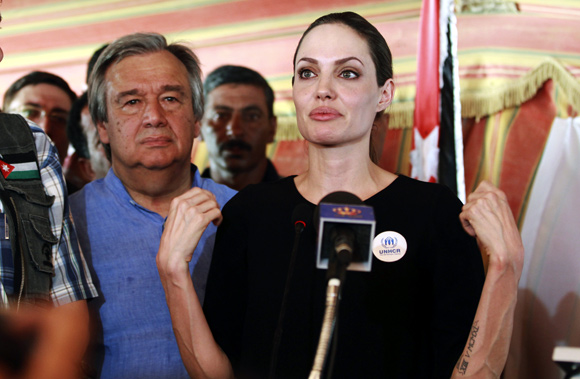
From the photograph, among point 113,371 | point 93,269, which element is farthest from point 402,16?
point 113,371

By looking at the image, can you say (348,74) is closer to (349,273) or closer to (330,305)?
(349,273)

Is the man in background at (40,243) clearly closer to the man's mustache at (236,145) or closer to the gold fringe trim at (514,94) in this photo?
the man's mustache at (236,145)

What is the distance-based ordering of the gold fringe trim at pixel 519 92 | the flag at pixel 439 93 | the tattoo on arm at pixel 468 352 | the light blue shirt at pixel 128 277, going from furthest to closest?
the flag at pixel 439 93 < the gold fringe trim at pixel 519 92 < the light blue shirt at pixel 128 277 < the tattoo on arm at pixel 468 352

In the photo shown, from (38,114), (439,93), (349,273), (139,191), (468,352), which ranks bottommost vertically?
(468,352)

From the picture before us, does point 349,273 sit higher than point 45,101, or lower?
lower

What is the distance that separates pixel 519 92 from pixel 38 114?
2276 millimetres

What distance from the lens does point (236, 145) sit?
3.25 meters

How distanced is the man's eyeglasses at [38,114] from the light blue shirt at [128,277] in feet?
3.81

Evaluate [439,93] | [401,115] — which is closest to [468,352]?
[439,93]

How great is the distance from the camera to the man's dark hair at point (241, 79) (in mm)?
3283

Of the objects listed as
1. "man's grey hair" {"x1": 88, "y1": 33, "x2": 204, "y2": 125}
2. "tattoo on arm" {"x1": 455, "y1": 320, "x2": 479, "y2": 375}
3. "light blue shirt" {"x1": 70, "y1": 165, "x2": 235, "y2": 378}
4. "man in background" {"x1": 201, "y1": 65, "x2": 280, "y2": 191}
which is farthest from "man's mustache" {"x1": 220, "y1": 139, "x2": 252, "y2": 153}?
"tattoo on arm" {"x1": 455, "y1": 320, "x2": 479, "y2": 375}

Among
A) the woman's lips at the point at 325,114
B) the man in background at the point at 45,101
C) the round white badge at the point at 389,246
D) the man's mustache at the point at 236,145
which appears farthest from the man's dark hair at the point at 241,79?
the round white badge at the point at 389,246

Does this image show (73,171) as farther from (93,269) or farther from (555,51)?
(555,51)

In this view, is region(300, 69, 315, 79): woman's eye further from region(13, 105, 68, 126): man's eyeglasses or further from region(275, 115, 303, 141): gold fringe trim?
region(13, 105, 68, 126): man's eyeglasses
